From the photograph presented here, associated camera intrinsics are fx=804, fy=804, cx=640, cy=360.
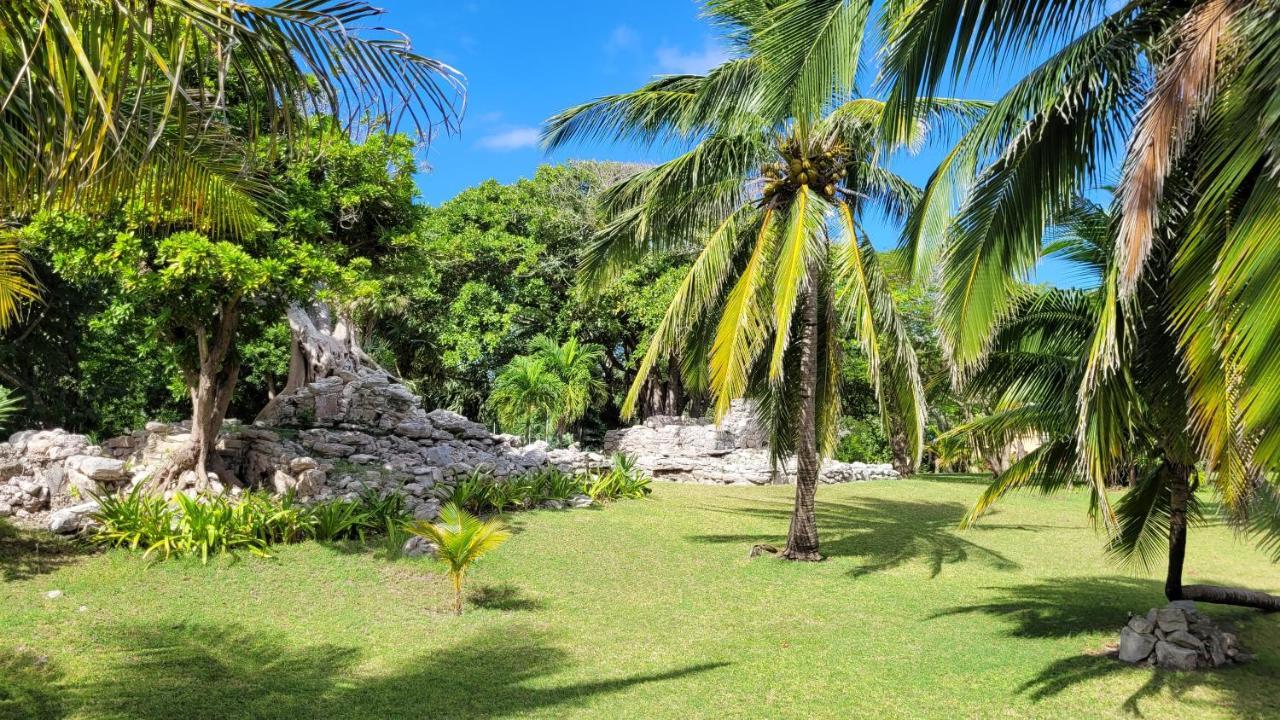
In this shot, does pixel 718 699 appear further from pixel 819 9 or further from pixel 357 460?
pixel 357 460

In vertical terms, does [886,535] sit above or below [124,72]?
below

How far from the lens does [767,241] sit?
1011 cm

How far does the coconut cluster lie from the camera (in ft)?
34.2

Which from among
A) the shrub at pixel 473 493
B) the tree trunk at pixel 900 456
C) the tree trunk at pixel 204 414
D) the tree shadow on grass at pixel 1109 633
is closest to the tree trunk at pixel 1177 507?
the tree shadow on grass at pixel 1109 633

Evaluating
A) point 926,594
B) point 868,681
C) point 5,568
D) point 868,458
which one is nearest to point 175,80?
point 868,681

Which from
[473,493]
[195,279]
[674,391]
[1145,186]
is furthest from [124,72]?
[674,391]

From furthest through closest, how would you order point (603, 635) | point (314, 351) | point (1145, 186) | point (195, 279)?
point (314, 351)
point (195, 279)
point (603, 635)
point (1145, 186)

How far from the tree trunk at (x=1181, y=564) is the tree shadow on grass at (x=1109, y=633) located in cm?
34

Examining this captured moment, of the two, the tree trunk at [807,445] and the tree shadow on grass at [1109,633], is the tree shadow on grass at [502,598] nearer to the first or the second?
the tree trunk at [807,445]

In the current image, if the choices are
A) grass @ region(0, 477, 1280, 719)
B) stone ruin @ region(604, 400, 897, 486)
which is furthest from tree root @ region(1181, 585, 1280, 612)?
stone ruin @ region(604, 400, 897, 486)

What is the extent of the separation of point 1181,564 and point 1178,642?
2.45 ft

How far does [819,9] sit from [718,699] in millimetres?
4867

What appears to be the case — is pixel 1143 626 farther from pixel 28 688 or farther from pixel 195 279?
pixel 195 279

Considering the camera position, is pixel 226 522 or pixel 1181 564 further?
pixel 226 522
